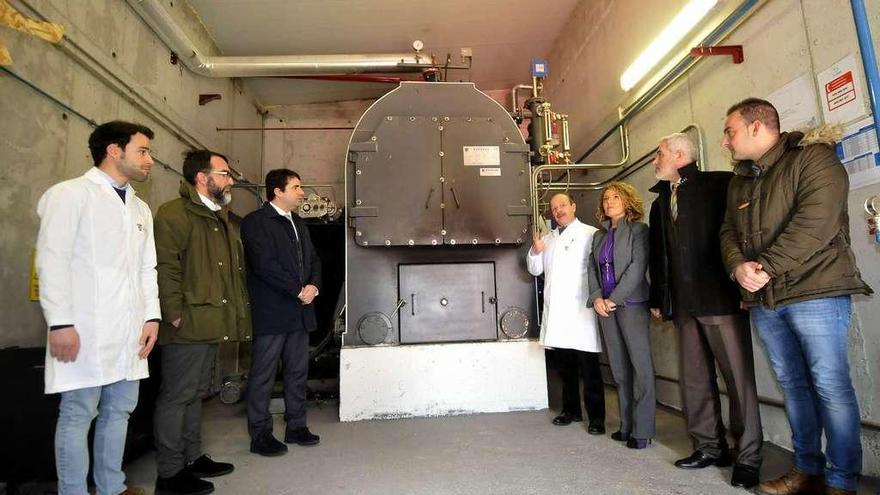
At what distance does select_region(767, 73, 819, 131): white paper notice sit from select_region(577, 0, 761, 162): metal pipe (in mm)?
429

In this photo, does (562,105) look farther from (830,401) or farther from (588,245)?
(830,401)

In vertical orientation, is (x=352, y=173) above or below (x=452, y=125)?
below

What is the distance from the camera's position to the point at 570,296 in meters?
2.75

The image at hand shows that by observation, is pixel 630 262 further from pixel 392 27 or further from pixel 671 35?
pixel 392 27

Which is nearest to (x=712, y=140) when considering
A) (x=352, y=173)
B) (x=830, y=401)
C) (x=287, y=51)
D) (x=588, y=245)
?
(x=588, y=245)

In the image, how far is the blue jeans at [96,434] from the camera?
5.05ft

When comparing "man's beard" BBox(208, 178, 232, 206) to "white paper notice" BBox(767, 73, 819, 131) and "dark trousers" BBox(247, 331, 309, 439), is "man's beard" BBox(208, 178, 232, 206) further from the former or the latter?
"white paper notice" BBox(767, 73, 819, 131)

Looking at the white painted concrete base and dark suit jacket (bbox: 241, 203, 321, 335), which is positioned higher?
dark suit jacket (bbox: 241, 203, 321, 335)

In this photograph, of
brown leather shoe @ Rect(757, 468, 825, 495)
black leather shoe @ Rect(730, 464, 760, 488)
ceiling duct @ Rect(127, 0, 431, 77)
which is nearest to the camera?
brown leather shoe @ Rect(757, 468, 825, 495)

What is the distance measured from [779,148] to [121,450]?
8.60 feet

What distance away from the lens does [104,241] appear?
167cm

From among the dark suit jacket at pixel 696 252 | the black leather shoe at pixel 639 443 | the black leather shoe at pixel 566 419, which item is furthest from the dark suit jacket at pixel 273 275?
the dark suit jacket at pixel 696 252

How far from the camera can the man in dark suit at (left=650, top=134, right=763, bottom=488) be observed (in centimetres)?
189

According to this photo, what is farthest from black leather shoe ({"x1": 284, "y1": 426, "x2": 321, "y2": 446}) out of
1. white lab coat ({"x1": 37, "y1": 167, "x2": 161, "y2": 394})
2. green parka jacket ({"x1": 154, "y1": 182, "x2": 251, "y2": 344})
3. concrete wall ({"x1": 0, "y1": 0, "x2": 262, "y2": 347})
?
concrete wall ({"x1": 0, "y1": 0, "x2": 262, "y2": 347})
